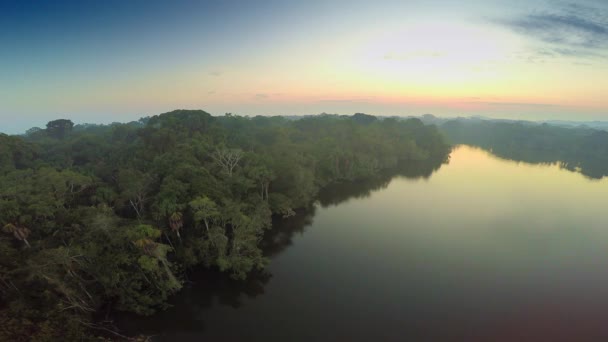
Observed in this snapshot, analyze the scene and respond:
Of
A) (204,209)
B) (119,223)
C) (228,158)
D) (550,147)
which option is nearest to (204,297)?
(204,209)

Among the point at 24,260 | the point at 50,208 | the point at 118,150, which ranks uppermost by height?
the point at 118,150

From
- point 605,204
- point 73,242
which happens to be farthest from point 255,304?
point 605,204

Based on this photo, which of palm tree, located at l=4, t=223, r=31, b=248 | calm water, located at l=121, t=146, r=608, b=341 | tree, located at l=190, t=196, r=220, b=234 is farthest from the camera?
tree, located at l=190, t=196, r=220, b=234

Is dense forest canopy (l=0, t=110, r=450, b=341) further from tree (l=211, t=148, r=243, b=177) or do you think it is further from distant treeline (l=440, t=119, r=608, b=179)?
distant treeline (l=440, t=119, r=608, b=179)

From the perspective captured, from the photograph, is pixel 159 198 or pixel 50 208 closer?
pixel 50 208

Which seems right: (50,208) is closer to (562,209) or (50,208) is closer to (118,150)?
(118,150)

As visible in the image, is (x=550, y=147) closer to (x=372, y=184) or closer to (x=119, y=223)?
(x=372, y=184)

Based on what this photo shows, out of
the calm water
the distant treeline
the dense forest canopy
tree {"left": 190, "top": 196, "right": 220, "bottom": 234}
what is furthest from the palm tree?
the distant treeline

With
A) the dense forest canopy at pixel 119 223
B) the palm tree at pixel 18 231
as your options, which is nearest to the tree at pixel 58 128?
the dense forest canopy at pixel 119 223
